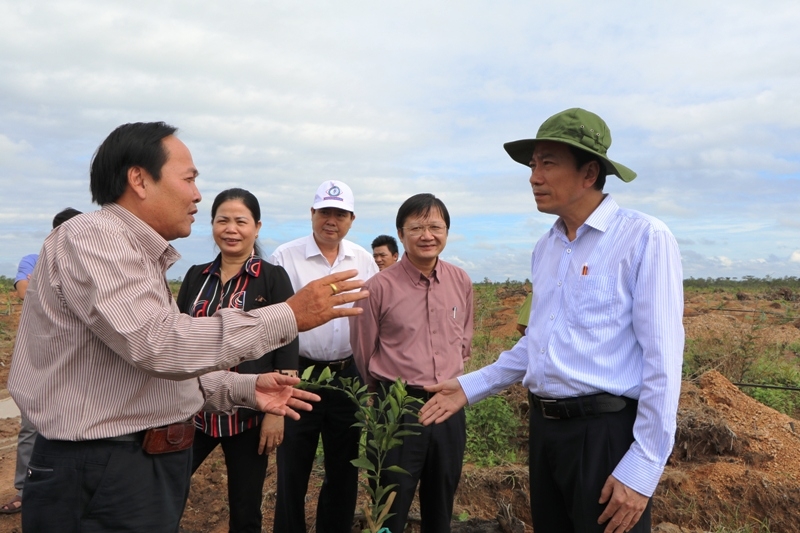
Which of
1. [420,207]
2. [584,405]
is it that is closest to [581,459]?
[584,405]

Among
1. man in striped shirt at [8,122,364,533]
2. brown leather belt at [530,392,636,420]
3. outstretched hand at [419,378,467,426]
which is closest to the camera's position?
man in striped shirt at [8,122,364,533]

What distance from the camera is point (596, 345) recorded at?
7.62 ft

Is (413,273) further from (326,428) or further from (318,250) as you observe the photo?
(326,428)

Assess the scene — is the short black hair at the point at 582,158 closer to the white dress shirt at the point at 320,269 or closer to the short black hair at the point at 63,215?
the white dress shirt at the point at 320,269

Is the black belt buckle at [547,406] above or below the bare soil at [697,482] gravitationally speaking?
above

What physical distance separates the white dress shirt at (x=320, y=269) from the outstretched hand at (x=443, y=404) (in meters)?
1.19

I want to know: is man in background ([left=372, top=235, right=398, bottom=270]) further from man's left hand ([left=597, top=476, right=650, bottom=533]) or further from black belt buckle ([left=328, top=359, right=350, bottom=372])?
man's left hand ([left=597, top=476, right=650, bottom=533])

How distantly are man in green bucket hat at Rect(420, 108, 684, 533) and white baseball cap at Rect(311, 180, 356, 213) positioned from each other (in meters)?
1.69

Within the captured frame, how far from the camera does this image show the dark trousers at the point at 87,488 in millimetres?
1985

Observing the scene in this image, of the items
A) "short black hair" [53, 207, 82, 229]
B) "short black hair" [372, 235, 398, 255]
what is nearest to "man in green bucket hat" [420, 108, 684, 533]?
"short black hair" [53, 207, 82, 229]

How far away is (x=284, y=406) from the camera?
2385mm

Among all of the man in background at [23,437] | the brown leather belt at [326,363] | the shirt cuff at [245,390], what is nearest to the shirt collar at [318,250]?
the brown leather belt at [326,363]

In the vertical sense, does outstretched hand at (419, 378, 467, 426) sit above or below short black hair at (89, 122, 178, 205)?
below

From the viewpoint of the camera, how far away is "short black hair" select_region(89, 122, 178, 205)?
2105mm
